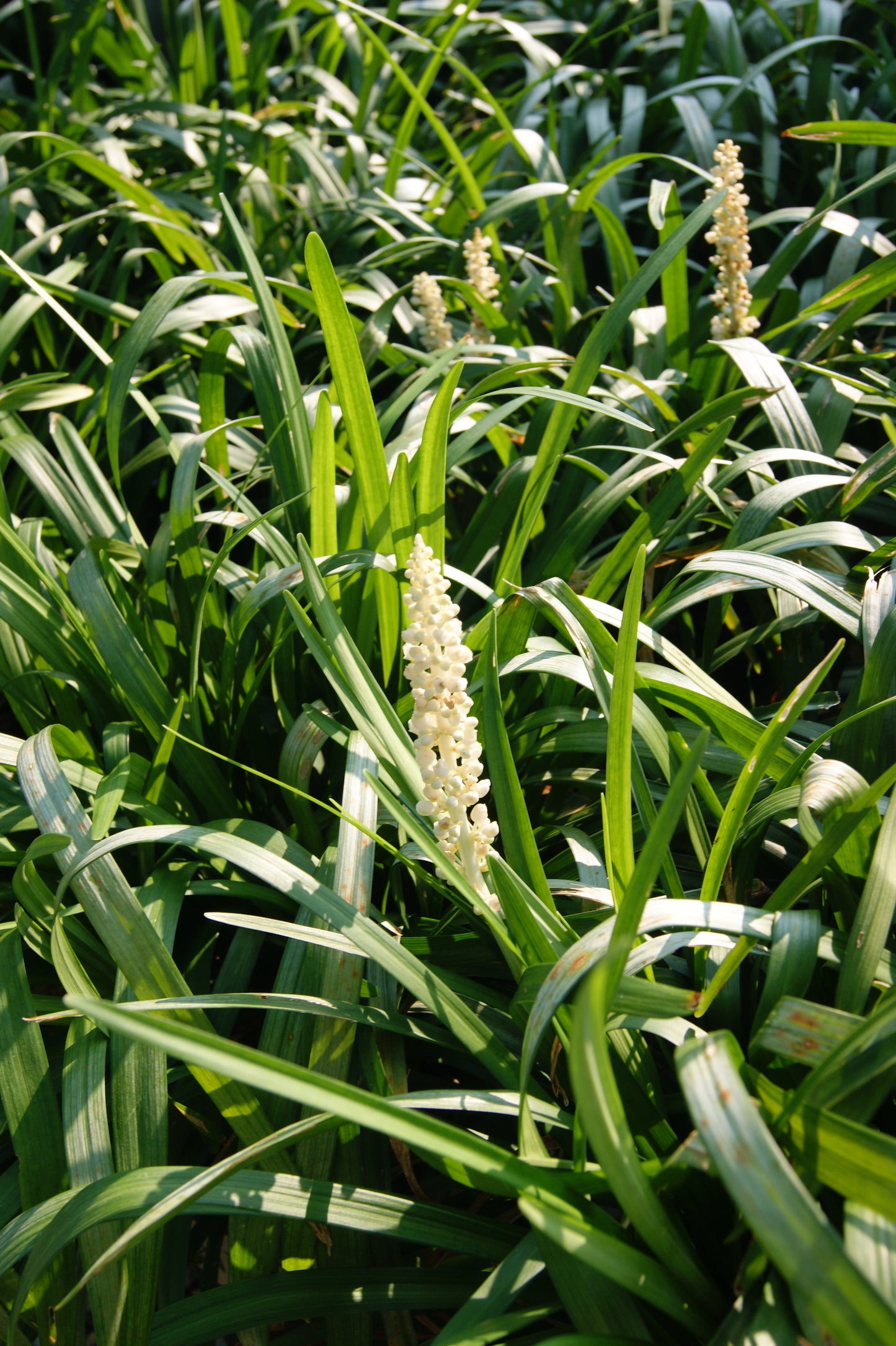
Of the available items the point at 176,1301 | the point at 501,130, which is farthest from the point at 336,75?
the point at 176,1301

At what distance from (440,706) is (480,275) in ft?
4.79

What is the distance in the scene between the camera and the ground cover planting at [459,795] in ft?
3.04

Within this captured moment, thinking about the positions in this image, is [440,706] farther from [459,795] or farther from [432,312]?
[432,312]

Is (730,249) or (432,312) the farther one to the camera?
(432,312)

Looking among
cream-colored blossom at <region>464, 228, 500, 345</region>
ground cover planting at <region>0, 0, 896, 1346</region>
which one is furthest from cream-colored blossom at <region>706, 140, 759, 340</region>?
cream-colored blossom at <region>464, 228, 500, 345</region>

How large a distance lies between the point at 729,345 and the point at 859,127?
509 millimetres

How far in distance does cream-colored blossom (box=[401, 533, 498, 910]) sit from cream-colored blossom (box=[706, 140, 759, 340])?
125 cm

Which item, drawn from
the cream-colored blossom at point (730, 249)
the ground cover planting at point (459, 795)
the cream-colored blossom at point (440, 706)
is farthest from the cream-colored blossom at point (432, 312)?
the cream-colored blossom at point (440, 706)

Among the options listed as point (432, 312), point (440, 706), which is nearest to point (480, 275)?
point (432, 312)

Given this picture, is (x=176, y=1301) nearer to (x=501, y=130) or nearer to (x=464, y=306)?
(x=464, y=306)

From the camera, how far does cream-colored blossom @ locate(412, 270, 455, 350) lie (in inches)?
80.3

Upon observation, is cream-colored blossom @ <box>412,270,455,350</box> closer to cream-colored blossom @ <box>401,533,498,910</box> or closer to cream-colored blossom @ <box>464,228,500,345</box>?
cream-colored blossom @ <box>464,228,500,345</box>

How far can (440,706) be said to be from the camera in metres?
1.02

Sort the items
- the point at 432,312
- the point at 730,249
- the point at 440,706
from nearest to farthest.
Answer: the point at 440,706 < the point at 730,249 < the point at 432,312
